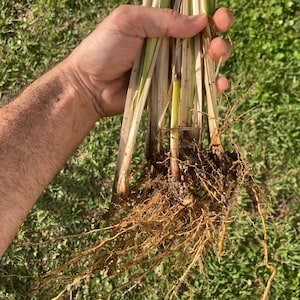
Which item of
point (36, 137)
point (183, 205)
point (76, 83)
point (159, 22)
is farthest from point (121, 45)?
point (183, 205)

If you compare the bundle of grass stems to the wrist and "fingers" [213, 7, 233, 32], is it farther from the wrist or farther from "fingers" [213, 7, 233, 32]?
the wrist

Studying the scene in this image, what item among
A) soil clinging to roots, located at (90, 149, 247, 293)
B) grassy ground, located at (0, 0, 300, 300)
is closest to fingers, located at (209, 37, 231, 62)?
soil clinging to roots, located at (90, 149, 247, 293)

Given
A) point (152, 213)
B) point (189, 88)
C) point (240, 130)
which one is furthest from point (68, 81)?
point (240, 130)

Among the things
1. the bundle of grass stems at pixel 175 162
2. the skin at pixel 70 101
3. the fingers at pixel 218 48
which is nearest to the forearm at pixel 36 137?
the skin at pixel 70 101

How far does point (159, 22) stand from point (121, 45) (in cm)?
16

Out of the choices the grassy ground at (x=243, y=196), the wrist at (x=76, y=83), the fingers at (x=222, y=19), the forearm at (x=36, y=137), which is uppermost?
the fingers at (x=222, y=19)

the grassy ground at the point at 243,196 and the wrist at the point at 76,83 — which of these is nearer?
the wrist at the point at 76,83

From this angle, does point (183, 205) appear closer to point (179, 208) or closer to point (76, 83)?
point (179, 208)

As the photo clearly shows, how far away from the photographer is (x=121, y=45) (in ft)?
5.80

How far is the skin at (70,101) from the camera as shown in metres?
1.70

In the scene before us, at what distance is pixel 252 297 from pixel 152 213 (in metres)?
0.89

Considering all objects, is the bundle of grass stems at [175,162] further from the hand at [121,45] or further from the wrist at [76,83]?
the wrist at [76,83]

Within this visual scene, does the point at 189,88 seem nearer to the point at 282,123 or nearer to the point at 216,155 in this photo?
the point at 216,155

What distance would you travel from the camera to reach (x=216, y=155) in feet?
5.64
